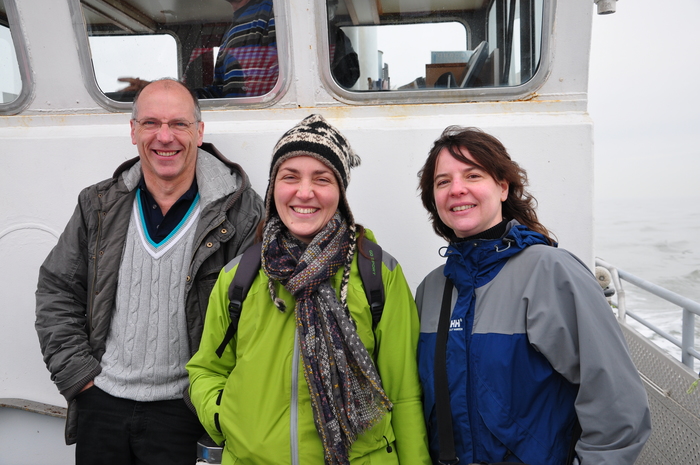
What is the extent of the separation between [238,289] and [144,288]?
58cm

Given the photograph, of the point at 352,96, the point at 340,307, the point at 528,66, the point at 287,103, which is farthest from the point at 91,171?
the point at 528,66

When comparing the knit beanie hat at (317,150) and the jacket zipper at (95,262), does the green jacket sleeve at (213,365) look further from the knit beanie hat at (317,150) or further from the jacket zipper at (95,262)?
the jacket zipper at (95,262)

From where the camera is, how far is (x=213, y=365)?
182cm

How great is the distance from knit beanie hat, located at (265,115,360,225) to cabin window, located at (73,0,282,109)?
32.4 inches

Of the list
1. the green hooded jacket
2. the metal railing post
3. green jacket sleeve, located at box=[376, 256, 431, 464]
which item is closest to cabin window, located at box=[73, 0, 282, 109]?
the green hooded jacket

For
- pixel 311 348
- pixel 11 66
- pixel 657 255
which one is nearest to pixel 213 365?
pixel 311 348

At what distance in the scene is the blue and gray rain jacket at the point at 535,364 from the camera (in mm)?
1393

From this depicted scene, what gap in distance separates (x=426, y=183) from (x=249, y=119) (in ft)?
3.66

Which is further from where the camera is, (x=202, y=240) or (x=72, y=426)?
(x=72, y=426)

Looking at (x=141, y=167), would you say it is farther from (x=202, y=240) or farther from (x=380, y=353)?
(x=380, y=353)

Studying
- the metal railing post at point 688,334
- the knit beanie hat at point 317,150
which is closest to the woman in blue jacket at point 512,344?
the knit beanie hat at point 317,150

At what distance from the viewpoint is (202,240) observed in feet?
6.77

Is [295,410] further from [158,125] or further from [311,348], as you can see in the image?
[158,125]

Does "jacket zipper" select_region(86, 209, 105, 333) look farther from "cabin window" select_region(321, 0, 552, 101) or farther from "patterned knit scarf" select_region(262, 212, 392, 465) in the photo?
"cabin window" select_region(321, 0, 552, 101)
